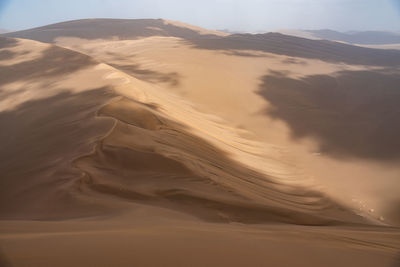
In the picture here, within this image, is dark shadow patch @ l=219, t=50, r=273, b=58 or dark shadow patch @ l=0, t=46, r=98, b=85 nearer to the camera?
dark shadow patch @ l=0, t=46, r=98, b=85

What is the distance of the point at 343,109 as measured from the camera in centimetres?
766

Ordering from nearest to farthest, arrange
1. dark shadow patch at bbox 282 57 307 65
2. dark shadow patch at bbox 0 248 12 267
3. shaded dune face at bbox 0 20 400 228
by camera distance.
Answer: dark shadow patch at bbox 0 248 12 267
shaded dune face at bbox 0 20 400 228
dark shadow patch at bbox 282 57 307 65

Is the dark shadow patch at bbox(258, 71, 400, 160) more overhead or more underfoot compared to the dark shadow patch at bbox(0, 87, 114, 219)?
more overhead

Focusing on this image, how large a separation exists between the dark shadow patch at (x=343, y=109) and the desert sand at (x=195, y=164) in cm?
5

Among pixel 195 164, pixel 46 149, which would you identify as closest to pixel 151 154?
pixel 195 164

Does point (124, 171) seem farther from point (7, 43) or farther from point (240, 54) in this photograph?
point (7, 43)

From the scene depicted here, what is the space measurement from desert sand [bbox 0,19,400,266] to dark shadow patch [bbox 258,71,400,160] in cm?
5

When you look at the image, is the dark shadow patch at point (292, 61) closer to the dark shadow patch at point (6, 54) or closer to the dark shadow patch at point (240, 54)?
the dark shadow patch at point (240, 54)

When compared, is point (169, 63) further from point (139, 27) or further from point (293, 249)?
point (139, 27)

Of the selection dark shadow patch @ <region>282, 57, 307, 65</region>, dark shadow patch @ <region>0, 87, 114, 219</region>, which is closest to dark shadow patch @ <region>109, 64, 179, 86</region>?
dark shadow patch @ <region>0, 87, 114, 219</region>

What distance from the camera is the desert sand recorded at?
1673mm

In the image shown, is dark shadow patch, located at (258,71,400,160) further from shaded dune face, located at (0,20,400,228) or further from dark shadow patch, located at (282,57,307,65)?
dark shadow patch, located at (282,57,307,65)

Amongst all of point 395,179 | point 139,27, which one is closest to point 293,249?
point 395,179

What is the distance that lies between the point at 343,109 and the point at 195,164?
537 centimetres
